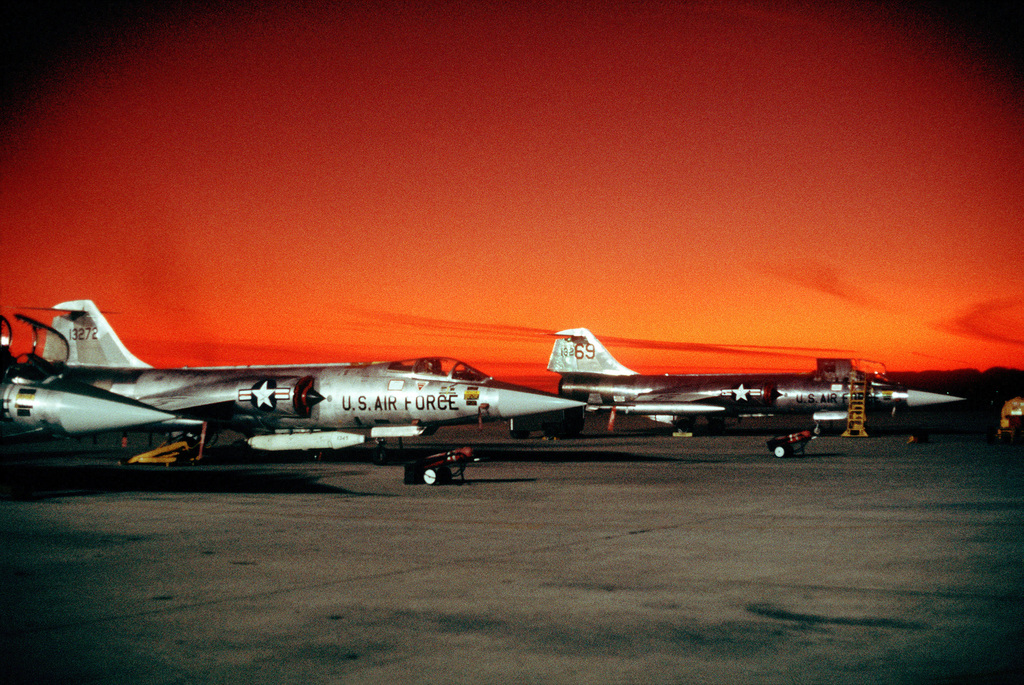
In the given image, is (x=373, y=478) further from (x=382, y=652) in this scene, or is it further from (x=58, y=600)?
(x=382, y=652)

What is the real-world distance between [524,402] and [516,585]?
46.6ft

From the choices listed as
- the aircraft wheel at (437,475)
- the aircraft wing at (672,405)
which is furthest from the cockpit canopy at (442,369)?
the aircraft wing at (672,405)

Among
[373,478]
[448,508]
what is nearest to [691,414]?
[373,478]

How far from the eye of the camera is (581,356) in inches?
1908

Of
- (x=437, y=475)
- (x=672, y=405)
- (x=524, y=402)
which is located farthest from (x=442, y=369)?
(x=672, y=405)

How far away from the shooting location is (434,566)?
26.9 ft

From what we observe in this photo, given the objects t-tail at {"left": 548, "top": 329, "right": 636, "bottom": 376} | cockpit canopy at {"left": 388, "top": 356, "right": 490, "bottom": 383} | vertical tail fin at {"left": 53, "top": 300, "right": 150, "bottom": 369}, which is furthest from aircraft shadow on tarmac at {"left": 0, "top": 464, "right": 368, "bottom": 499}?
t-tail at {"left": 548, "top": 329, "right": 636, "bottom": 376}

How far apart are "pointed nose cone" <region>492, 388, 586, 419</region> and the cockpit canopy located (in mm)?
1190

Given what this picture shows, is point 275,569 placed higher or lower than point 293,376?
lower

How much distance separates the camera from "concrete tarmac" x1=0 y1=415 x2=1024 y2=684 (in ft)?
17.0

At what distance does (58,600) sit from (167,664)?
2243 millimetres

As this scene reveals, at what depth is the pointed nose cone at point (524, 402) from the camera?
21.2 meters

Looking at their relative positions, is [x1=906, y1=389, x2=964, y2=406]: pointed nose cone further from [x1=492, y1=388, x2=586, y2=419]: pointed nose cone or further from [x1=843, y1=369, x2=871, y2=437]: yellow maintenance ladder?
[x1=492, y1=388, x2=586, y2=419]: pointed nose cone

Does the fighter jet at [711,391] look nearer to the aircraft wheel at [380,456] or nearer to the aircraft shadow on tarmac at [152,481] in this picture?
the aircraft wheel at [380,456]
